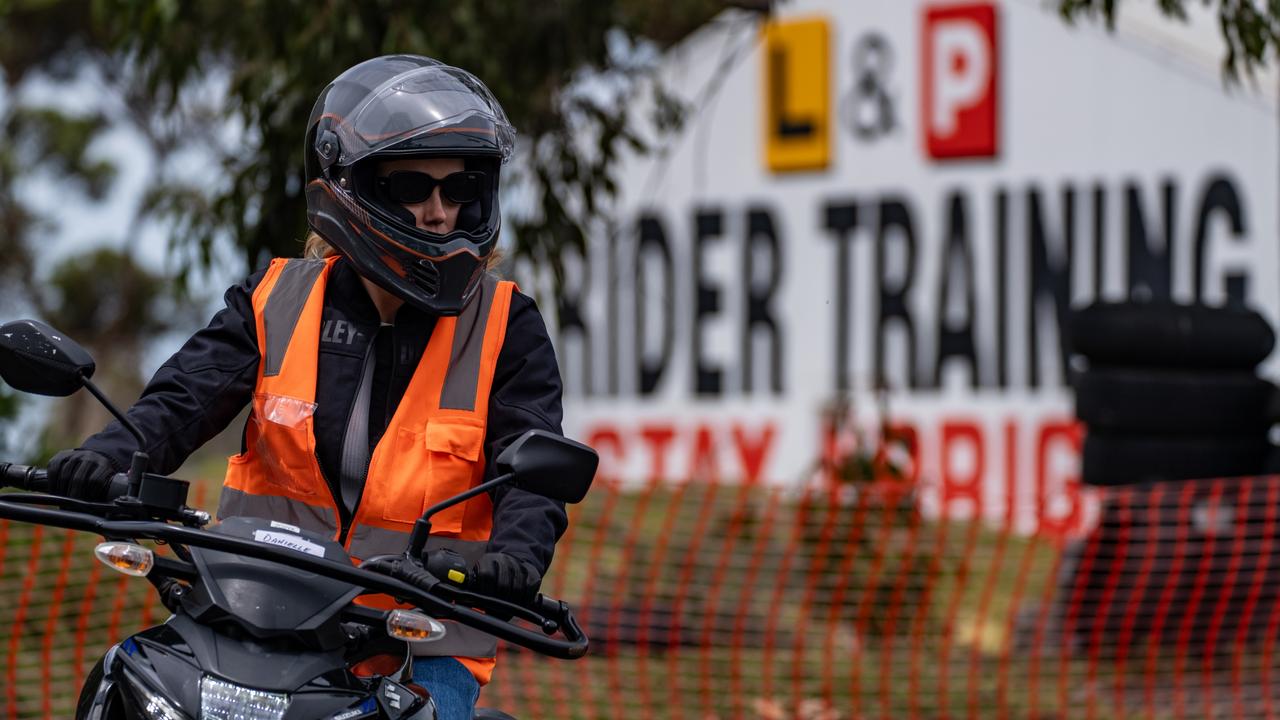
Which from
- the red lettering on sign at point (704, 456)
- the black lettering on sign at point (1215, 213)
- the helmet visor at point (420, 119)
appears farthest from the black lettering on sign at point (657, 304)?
the helmet visor at point (420, 119)

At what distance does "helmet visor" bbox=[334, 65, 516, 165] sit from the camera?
2.91 meters

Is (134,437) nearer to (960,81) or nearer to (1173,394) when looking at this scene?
(1173,394)

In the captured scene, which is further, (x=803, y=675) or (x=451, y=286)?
(x=803, y=675)

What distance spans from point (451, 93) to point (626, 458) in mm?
17309

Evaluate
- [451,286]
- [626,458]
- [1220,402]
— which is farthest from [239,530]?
[626,458]

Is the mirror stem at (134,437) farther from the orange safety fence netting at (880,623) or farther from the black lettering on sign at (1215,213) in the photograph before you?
the black lettering on sign at (1215,213)

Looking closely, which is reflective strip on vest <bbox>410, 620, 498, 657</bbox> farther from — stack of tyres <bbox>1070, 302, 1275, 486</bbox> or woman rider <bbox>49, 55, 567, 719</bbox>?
stack of tyres <bbox>1070, 302, 1275, 486</bbox>

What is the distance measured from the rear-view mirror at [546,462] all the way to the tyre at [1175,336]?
8475 millimetres

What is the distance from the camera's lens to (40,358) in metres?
2.65

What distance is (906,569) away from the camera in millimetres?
10227

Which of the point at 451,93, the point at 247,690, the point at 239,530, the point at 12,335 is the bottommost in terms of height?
the point at 247,690

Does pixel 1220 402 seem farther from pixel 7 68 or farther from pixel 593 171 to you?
pixel 7 68

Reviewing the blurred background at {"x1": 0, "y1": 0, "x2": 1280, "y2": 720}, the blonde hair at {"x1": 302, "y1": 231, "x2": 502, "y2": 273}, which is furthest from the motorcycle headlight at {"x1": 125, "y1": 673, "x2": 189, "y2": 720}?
the blurred background at {"x1": 0, "y1": 0, "x2": 1280, "y2": 720}

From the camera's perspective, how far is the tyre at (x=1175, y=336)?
10430mm
